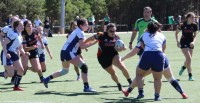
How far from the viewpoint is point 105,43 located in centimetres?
1172

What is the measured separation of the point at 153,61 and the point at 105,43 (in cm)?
174

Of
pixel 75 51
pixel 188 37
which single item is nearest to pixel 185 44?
pixel 188 37

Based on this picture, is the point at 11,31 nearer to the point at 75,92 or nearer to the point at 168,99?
the point at 75,92

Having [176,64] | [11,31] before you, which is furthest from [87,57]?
[11,31]

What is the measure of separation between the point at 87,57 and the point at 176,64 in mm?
5430

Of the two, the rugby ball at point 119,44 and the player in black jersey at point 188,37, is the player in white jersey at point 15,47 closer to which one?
the rugby ball at point 119,44

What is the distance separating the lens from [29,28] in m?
13.3

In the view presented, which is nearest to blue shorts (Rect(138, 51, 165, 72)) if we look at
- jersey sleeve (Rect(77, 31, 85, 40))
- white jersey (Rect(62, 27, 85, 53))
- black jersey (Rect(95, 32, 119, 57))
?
black jersey (Rect(95, 32, 119, 57))

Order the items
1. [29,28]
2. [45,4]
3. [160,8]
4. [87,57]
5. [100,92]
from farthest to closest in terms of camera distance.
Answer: [160,8] → [45,4] → [87,57] → [29,28] → [100,92]

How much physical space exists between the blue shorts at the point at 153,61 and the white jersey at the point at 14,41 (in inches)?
143

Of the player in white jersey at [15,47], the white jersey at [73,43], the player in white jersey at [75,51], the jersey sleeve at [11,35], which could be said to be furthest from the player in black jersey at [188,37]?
the jersey sleeve at [11,35]

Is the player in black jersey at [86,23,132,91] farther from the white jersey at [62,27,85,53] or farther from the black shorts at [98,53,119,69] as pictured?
the white jersey at [62,27,85,53]

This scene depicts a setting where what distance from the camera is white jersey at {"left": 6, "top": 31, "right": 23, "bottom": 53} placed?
40.9 feet

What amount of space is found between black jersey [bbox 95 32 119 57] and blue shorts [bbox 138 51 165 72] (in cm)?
147
